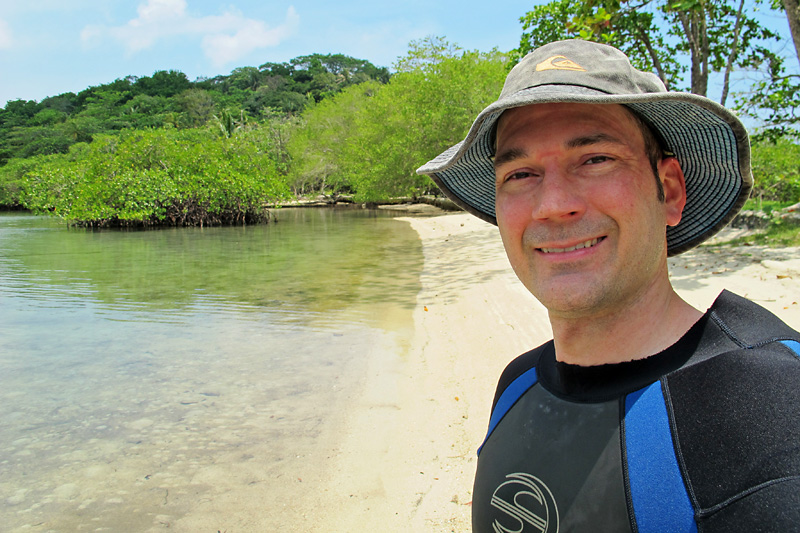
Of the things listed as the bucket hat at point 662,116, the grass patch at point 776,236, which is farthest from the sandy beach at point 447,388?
the bucket hat at point 662,116

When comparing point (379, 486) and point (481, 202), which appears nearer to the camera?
point (481, 202)

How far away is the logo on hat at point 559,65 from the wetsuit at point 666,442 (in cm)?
58

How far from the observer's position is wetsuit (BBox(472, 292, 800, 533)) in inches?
32.5

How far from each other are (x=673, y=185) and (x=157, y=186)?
3226cm

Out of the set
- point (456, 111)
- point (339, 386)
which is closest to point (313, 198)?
point (456, 111)

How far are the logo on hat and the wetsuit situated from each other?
0.58m

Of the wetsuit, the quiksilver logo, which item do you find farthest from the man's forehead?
the quiksilver logo

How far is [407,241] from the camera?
21172mm

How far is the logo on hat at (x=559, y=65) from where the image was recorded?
124 cm

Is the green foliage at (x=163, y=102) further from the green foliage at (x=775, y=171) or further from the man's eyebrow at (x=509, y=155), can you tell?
the man's eyebrow at (x=509, y=155)

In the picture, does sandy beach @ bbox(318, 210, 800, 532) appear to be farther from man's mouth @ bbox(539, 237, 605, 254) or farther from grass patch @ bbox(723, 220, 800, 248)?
man's mouth @ bbox(539, 237, 605, 254)

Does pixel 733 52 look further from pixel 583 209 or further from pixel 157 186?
pixel 157 186

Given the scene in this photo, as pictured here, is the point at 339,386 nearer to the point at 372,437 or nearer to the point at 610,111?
the point at 372,437

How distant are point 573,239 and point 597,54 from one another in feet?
1.40
